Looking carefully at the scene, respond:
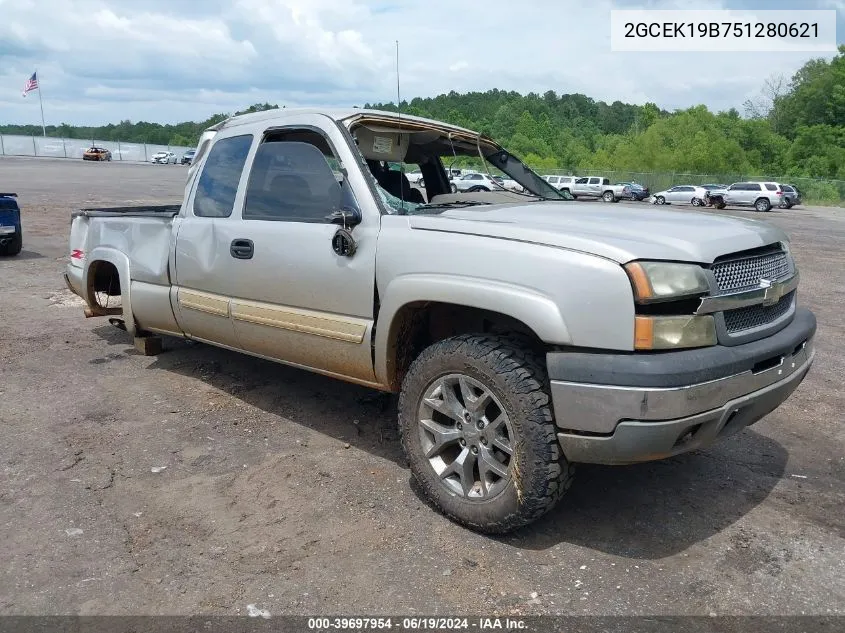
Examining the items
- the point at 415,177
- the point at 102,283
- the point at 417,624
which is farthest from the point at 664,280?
the point at 102,283

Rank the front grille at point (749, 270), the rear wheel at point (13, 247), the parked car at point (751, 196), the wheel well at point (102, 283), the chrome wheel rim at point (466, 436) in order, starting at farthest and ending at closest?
the parked car at point (751, 196) → the rear wheel at point (13, 247) → the wheel well at point (102, 283) → the chrome wheel rim at point (466, 436) → the front grille at point (749, 270)

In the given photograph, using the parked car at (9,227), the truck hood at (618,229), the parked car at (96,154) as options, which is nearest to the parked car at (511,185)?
the truck hood at (618,229)

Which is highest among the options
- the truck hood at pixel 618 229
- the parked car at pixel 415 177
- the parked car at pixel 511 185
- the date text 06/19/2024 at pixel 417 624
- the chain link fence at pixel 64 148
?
the chain link fence at pixel 64 148

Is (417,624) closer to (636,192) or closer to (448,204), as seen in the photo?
(448,204)

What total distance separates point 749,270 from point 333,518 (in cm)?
220

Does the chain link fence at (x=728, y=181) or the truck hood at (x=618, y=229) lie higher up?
the chain link fence at (x=728, y=181)

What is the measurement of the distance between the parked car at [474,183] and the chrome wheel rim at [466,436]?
5.34ft

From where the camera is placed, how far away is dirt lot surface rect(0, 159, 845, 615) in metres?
2.71

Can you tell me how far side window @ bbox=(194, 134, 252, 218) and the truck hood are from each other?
1489 millimetres

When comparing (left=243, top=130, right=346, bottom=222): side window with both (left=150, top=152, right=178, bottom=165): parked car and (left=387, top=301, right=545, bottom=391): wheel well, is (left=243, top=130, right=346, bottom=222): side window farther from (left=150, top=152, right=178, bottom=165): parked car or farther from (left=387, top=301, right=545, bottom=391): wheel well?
(left=150, top=152, right=178, bottom=165): parked car

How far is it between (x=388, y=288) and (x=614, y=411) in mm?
1244

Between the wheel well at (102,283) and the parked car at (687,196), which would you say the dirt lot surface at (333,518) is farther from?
the parked car at (687,196)

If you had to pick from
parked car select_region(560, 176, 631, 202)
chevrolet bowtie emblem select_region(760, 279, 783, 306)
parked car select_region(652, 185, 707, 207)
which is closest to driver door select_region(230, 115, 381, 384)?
chevrolet bowtie emblem select_region(760, 279, 783, 306)

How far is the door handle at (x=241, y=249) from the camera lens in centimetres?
408
